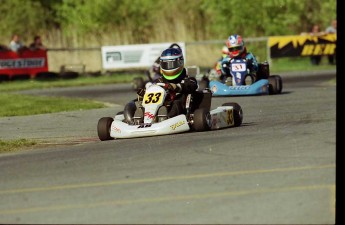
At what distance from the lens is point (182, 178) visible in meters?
9.52

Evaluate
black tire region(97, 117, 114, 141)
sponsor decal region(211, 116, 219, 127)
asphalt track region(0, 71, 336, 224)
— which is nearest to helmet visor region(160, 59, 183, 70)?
sponsor decal region(211, 116, 219, 127)

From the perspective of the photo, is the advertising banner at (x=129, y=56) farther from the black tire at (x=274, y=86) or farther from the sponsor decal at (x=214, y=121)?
the sponsor decal at (x=214, y=121)

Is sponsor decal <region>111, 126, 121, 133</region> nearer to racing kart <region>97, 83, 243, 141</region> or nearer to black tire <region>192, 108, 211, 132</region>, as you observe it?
racing kart <region>97, 83, 243, 141</region>

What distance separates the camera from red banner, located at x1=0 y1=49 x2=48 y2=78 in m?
32.6

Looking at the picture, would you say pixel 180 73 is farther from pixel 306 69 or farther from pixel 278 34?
pixel 278 34

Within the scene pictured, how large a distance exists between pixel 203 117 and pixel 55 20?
109 ft

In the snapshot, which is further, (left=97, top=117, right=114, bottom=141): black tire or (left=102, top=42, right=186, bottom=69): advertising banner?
(left=102, top=42, right=186, bottom=69): advertising banner

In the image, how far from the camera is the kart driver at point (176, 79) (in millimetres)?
14773

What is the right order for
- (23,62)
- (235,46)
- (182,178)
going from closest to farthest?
(182,178) < (235,46) < (23,62)

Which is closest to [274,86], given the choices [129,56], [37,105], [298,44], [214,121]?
[37,105]

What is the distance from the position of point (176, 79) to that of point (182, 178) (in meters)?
5.94

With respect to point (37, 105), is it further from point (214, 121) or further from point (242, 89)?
point (214, 121)

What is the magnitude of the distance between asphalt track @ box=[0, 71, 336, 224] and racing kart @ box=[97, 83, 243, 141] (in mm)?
217

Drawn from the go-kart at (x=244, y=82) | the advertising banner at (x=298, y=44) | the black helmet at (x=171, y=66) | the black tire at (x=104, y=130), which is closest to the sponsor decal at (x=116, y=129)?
the black tire at (x=104, y=130)
